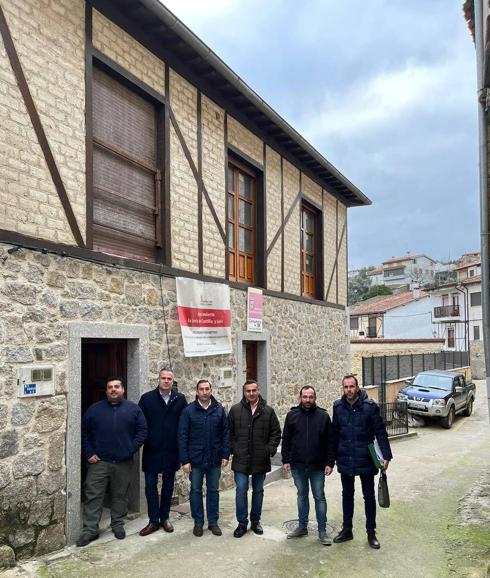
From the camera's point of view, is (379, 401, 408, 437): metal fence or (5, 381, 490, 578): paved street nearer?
(5, 381, 490, 578): paved street

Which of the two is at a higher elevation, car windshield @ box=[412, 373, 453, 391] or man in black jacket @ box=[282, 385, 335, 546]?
man in black jacket @ box=[282, 385, 335, 546]

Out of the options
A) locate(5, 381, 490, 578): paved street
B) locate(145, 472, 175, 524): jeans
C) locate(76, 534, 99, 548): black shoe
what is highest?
locate(145, 472, 175, 524): jeans

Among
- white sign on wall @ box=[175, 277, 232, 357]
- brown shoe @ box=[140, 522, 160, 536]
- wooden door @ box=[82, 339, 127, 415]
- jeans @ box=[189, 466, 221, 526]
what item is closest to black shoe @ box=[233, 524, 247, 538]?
jeans @ box=[189, 466, 221, 526]

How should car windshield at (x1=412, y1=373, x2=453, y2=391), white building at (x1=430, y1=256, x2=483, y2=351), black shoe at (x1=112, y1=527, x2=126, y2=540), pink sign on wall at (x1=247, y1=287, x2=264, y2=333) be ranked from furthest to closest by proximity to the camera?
white building at (x1=430, y1=256, x2=483, y2=351) → car windshield at (x1=412, y1=373, x2=453, y2=391) → pink sign on wall at (x1=247, y1=287, x2=264, y2=333) → black shoe at (x1=112, y1=527, x2=126, y2=540)

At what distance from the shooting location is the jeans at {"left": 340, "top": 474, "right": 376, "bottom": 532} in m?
5.32

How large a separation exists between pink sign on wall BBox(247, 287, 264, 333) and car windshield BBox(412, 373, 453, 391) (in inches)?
379

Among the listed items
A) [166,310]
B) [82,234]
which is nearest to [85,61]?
[82,234]

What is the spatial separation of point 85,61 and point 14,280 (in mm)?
2597

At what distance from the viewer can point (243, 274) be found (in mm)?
9172

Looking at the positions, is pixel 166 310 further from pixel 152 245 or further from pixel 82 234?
pixel 82 234

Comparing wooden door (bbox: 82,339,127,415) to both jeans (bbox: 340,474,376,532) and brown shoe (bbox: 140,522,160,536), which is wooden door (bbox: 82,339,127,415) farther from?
jeans (bbox: 340,474,376,532)

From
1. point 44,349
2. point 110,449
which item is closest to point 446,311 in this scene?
point 110,449

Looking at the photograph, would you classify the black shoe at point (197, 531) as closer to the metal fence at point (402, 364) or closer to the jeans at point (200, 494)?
the jeans at point (200, 494)

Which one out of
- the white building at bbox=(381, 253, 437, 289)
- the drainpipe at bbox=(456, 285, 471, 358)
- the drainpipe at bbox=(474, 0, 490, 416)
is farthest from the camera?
the white building at bbox=(381, 253, 437, 289)
